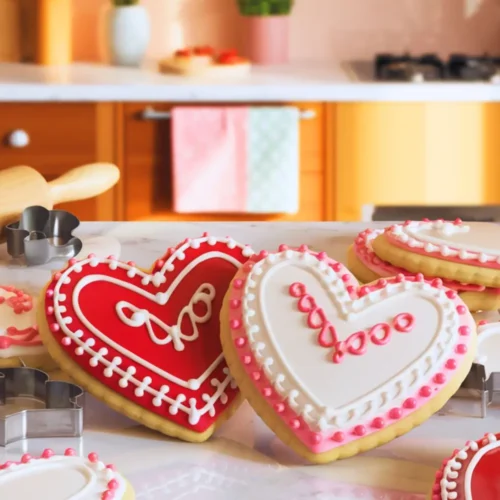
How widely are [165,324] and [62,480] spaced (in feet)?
0.67

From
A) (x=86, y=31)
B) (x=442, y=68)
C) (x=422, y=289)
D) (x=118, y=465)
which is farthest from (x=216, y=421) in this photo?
(x=86, y=31)

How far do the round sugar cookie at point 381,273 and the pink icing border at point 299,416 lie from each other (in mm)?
169

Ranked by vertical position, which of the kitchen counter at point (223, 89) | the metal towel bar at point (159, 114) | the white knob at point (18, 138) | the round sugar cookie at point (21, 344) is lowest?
the round sugar cookie at point (21, 344)

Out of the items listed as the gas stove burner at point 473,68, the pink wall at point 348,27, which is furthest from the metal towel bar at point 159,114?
the pink wall at point 348,27

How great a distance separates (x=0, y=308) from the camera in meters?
0.95

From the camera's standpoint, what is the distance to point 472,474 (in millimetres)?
664

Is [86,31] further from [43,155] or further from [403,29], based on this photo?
[403,29]

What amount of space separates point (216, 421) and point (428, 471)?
0.55 ft

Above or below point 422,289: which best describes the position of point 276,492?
below

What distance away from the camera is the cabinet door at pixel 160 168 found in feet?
9.36

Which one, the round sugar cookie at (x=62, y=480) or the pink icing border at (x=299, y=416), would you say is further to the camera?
the pink icing border at (x=299, y=416)

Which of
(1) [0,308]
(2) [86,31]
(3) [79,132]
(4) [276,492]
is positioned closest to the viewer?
(4) [276,492]

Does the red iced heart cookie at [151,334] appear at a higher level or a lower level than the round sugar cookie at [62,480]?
higher

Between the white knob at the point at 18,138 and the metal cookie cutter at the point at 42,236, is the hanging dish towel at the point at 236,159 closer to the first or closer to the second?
the white knob at the point at 18,138
